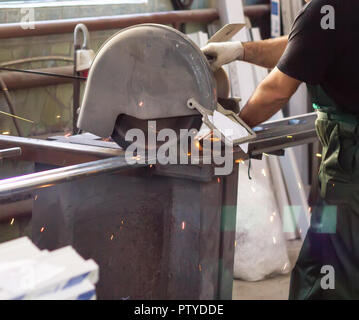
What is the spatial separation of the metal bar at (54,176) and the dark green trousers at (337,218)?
2.08 feet

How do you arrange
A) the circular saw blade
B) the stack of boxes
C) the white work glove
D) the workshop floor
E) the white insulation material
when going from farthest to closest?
the white insulation material → the workshop floor → the white work glove → the circular saw blade → the stack of boxes

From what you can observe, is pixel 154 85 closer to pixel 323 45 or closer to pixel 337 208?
pixel 323 45

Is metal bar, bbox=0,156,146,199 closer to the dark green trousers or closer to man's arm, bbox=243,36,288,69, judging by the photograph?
the dark green trousers

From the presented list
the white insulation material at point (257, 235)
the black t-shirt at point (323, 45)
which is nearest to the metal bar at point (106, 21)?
the white insulation material at point (257, 235)

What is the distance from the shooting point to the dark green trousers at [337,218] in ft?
6.05

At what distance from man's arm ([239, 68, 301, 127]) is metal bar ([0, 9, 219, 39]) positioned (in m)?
1.47

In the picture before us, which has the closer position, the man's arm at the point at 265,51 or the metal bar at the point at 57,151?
the metal bar at the point at 57,151

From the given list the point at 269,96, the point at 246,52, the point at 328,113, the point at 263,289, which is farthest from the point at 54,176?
the point at 263,289

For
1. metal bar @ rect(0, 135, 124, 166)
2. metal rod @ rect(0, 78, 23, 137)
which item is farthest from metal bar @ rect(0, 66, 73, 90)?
metal bar @ rect(0, 135, 124, 166)

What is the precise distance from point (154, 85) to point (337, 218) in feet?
2.25

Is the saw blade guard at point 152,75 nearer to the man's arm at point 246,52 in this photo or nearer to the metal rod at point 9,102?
the man's arm at point 246,52

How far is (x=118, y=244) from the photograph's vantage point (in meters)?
1.89

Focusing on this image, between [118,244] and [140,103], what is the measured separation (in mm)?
450

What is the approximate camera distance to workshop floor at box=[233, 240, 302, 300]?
3.11m
